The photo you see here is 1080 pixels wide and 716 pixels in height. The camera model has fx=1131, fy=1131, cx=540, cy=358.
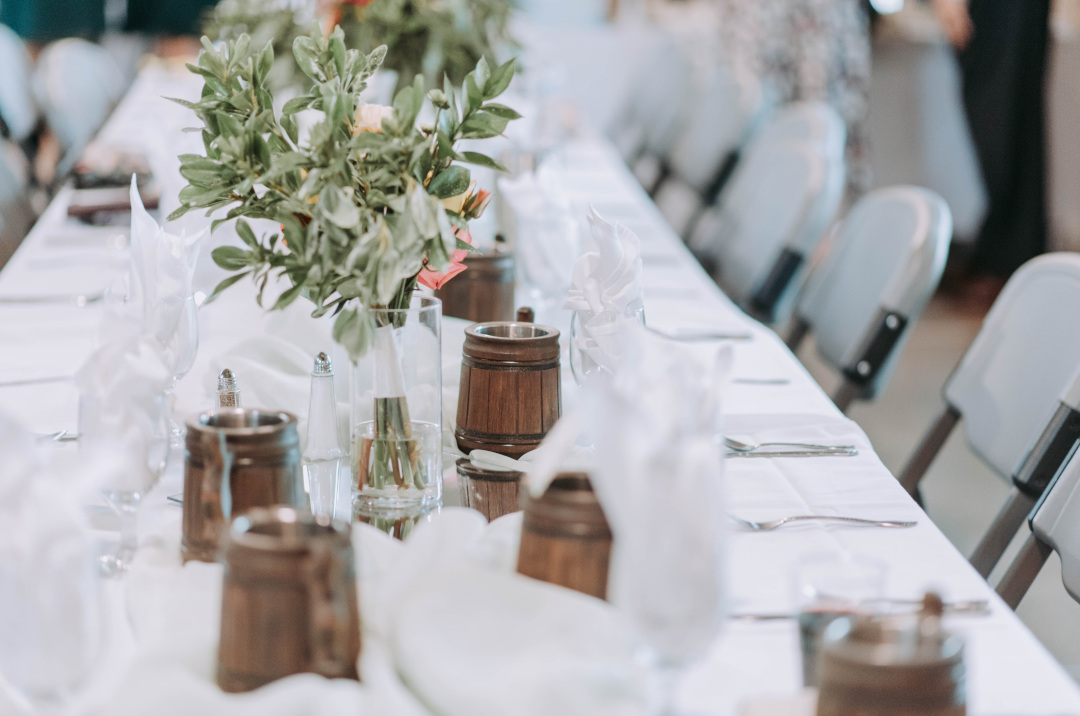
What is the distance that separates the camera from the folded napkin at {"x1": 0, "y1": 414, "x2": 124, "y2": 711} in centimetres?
73

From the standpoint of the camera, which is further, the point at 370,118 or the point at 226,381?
the point at 226,381

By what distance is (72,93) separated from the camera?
460cm

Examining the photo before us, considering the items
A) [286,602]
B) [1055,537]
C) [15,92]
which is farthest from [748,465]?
[15,92]

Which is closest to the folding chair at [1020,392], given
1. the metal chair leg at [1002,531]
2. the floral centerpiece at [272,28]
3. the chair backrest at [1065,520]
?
the metal chair leg at [1002,531]

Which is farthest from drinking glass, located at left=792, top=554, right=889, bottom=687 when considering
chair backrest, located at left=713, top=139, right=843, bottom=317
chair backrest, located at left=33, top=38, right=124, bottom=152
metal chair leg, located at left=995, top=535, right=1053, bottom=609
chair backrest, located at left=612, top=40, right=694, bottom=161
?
chair backrest, located at left=612, top=40, right=694, bottom=161

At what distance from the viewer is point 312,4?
10.5 ft

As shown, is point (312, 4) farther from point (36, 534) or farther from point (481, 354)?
point (36, 534)

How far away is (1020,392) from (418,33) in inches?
72.5

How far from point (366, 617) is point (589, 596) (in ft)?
0.54

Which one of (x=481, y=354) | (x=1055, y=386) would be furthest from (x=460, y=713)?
(x=1055, y=386)

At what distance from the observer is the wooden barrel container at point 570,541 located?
824 millimetres

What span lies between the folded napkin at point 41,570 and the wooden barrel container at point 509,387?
20.3 inches

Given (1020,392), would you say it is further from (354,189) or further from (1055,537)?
(354,189)

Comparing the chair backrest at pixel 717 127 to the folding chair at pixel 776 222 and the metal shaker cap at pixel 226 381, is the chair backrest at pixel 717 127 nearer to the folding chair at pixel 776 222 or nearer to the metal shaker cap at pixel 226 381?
the folding chair at pixel 776 222
